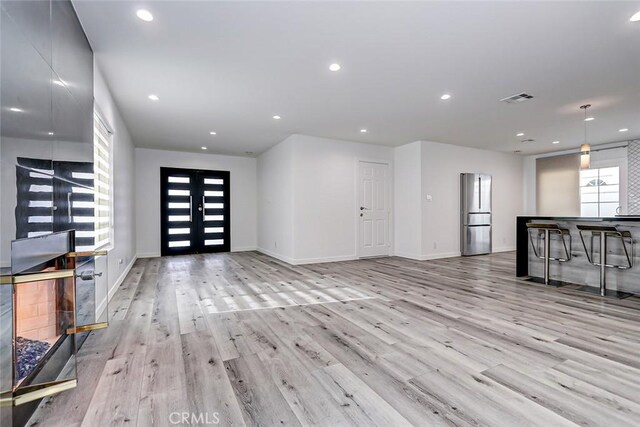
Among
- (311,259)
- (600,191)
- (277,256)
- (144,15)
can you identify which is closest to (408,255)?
(311,259)

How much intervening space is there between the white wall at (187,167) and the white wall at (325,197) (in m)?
2.75

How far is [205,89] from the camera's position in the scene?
367 cm

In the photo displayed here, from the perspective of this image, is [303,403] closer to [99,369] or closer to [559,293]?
[99,369]

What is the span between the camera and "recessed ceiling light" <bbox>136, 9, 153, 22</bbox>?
2.24 meters

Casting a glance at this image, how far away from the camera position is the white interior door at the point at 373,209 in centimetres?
654

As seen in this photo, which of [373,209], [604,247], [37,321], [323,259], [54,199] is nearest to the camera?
[37,321]

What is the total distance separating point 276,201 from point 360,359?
4975mm

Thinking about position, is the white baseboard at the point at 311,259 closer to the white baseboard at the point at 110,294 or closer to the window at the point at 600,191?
the white baseboard at the point at 110,294

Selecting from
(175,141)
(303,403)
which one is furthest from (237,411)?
(175,141)

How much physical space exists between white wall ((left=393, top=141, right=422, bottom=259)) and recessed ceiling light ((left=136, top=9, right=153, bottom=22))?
5.34 metres

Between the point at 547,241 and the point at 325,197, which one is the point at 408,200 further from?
the point at 547,241

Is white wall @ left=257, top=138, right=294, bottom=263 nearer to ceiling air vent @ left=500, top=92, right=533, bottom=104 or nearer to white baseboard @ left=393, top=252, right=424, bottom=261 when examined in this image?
white baseboard @ left=393, top=252, right=424, bottom=261

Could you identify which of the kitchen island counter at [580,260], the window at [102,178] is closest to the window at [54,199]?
the window at [102,178]

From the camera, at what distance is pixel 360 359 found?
203cm
